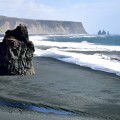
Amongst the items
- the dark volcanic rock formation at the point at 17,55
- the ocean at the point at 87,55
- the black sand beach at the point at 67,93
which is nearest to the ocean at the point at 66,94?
the black sand beach at the point at 67,93

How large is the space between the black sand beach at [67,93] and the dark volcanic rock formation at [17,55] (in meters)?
0.80

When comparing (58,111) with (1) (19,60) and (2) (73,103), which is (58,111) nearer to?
(2) (73,103)

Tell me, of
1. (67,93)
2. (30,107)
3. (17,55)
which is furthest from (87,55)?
(30,107)

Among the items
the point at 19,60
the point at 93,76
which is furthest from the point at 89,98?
the point at 19,60

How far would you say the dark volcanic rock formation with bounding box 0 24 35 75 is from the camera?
18734 millimetres

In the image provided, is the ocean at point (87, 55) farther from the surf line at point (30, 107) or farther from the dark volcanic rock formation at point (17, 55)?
the surf line at point (30, 107)

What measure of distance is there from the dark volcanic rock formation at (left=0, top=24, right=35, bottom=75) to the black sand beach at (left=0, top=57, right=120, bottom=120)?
797 mm

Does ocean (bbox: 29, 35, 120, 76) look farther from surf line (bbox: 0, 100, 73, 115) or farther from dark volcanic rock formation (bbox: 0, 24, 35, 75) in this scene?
surf line (bbox: 0, 100, 73, 115)

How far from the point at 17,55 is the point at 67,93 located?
5.97 meters

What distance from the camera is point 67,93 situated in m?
13.9


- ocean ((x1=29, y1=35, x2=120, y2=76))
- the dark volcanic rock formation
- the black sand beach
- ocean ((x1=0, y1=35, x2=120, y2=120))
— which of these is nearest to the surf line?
ocean ((x1=0, y1=35, x2=120, y2=120))

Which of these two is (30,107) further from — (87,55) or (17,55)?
(87,55)

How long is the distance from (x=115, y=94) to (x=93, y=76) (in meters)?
4.91

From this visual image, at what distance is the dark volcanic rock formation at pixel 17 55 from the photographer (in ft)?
61.5
